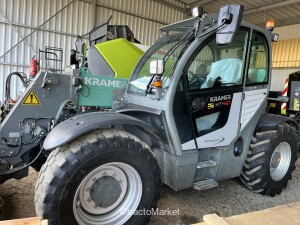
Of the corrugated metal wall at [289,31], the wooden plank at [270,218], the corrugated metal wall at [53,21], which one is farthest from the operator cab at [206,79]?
the corrugated metal wall at [289,31]

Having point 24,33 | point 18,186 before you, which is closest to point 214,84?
point 18,186

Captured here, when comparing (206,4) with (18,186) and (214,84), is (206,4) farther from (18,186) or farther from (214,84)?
(18,186)

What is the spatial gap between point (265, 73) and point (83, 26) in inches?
316

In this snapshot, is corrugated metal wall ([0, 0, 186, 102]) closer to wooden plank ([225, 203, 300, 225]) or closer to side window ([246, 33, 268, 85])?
side window ([246, 33, 268, 85])

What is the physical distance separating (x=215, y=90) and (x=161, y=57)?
768 millimetres

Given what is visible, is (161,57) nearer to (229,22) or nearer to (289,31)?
(229,22)

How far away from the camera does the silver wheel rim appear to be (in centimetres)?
392

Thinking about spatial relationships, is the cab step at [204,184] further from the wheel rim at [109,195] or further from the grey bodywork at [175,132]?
the wheel rim at [109,195]

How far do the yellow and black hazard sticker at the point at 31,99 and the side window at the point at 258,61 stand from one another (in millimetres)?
2484

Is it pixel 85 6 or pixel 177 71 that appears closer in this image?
pixel 177 71

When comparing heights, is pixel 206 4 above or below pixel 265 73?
above

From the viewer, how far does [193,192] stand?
379 cm

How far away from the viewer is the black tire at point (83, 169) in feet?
7.06

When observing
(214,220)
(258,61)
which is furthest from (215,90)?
(214,220)
